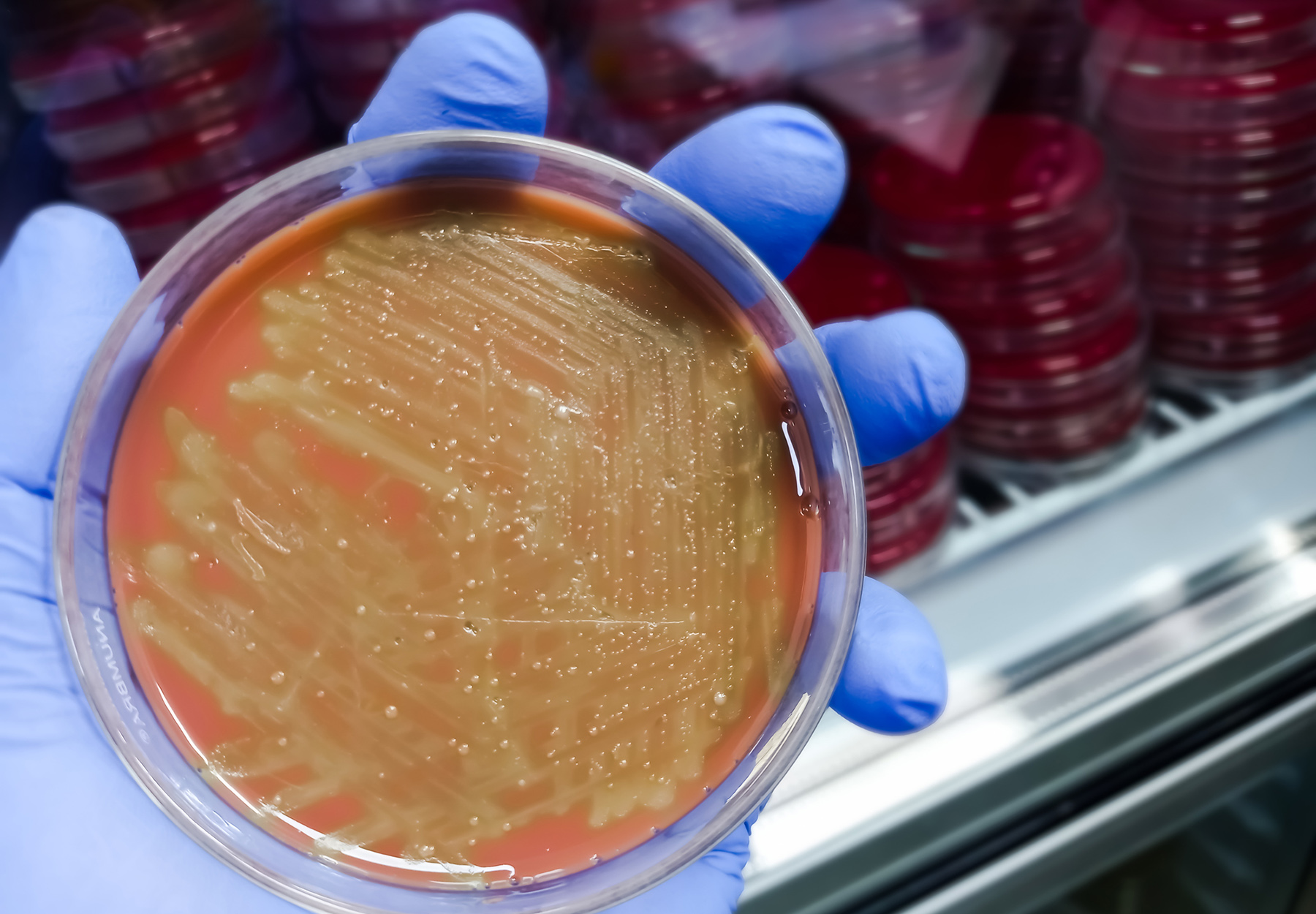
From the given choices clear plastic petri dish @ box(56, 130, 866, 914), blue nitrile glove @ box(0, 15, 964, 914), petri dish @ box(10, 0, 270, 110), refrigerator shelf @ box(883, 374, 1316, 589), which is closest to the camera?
clear plastic petri dish @ box(56, 130, 866, 914)

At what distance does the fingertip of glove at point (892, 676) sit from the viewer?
3.48 feet

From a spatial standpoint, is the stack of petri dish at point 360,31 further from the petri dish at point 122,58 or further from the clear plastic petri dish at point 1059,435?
the clear plastic petri dish at point 1059,435

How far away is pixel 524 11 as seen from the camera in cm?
148

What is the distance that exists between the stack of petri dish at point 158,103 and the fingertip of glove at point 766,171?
67 centimetres

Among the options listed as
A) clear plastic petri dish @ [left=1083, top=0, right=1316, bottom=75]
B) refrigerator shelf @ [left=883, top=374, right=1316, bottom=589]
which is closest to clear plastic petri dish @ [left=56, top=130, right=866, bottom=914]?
refrigerator shelf @ [left=883, top=374, right=1316, bottom=589]

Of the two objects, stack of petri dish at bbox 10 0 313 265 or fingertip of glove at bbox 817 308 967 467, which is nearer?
fingertip of glove at bbox 817 308 967 467

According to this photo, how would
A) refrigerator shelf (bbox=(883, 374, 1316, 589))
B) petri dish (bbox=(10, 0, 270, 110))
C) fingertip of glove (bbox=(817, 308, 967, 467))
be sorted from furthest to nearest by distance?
refrigerator shelf (bbox=(883, 374, 1316, 589)), petri dish (bbox=(10, 0, 270, 110)), fingertip of glove (bbox=(817, 308, 967, 467))

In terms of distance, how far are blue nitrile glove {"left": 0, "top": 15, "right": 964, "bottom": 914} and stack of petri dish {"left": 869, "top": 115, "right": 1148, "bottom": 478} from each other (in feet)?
1.70

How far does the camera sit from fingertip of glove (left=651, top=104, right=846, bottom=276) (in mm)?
1055

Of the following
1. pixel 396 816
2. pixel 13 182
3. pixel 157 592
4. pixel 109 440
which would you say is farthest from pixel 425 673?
pixel 13 182

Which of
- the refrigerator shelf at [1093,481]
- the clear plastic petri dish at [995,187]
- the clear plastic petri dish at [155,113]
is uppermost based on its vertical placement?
the clear plastic petri dish at [155,113]

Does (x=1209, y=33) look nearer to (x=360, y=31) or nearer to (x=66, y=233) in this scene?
(x=360, y=31)

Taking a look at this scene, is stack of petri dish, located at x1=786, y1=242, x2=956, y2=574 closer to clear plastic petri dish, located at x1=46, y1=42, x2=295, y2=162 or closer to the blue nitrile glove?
→ the blue nitrile glove

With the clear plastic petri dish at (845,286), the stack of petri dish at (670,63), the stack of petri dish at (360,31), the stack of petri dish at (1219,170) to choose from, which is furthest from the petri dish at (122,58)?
the stack of petri dish at (1219,170)
